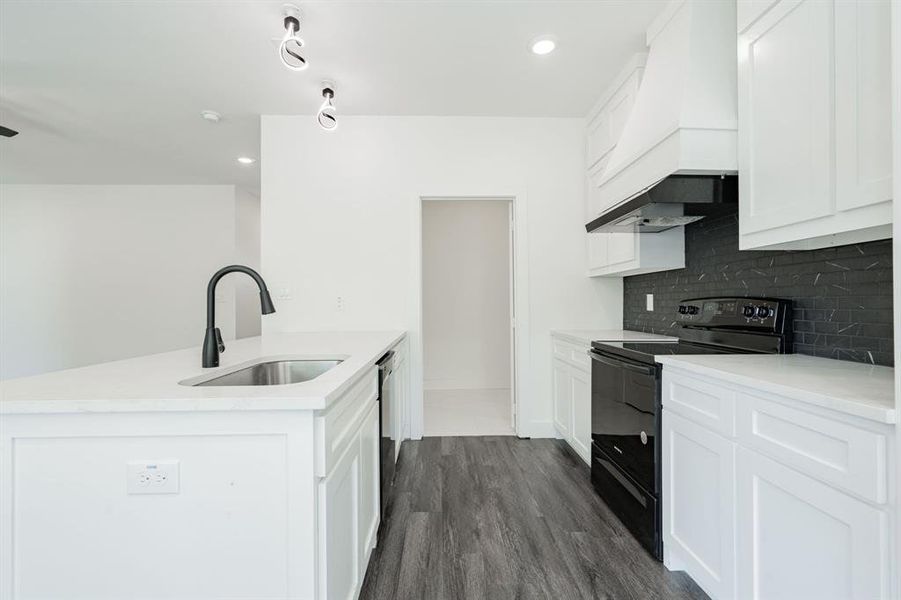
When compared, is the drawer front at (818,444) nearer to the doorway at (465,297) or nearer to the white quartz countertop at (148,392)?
the white quartz countertop at (148,392)

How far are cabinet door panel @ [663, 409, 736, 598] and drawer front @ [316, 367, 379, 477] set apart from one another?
1.26 m

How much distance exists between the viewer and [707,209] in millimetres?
2021

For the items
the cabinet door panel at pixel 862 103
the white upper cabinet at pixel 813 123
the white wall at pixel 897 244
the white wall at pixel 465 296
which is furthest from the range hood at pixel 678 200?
the white wall at pixel 465 296

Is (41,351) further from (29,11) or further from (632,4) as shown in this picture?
(632,4)

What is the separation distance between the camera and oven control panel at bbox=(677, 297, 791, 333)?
5.59 feet

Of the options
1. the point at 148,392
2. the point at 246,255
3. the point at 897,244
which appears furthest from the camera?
the point at 246,255

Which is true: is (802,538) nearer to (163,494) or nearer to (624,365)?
(624,365)

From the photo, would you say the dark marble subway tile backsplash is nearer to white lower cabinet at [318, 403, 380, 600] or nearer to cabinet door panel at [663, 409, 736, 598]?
cabinet door panel at [663, 409, 736, 598]

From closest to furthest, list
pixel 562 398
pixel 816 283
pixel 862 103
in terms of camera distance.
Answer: pixel 862 103 → pixel 816 283 → pixel 562 398

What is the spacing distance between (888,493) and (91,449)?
182 centimetres

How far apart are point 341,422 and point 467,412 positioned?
9.45 ft

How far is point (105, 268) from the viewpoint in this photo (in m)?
5.00

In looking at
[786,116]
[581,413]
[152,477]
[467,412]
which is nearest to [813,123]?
[786,116]

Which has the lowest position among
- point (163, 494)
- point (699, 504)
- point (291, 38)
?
point (699, 504)
